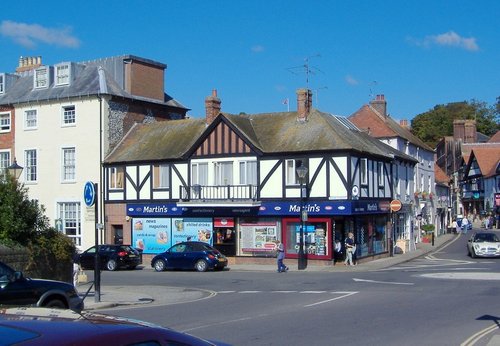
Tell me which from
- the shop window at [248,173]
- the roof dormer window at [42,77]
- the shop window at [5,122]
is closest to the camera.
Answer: the shop window at [248,173]

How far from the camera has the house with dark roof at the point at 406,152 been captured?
4788 centimetres

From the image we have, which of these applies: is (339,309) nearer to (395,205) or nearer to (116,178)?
(395,205)

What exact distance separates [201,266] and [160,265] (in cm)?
245

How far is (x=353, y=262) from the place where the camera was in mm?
36062

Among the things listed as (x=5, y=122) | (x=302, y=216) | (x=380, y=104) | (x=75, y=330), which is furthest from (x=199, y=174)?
(x=75, y=330)

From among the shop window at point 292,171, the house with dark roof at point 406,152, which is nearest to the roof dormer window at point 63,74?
the shop window at point 292,171

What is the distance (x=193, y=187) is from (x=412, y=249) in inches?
662

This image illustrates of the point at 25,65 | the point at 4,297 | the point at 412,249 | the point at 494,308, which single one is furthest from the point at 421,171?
the point at 4,297

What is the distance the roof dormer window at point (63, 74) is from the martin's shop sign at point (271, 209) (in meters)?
9.69

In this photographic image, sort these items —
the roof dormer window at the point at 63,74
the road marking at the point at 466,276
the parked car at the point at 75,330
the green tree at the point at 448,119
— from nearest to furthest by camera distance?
the parked car at the point at 75,330, the road marking at the point at 466,276, the roof dormer window at the point at 63,74, the green tree at the point at 448,119

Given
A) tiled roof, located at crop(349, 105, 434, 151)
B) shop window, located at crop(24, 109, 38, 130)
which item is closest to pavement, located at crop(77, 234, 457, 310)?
tiled roof, located at crop(349, 105, 434, 151)

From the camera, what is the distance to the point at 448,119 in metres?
125

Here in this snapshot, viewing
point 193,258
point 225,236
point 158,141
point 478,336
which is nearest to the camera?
point 478,336

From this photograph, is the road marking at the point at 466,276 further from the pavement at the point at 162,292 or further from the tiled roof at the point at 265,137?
the tiled roof at the point at 265,137
